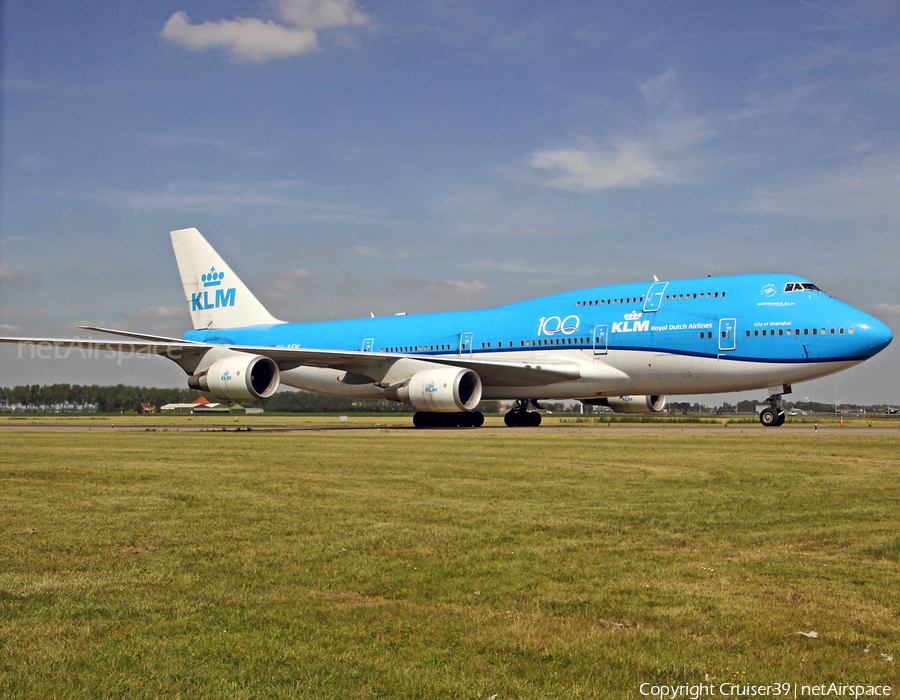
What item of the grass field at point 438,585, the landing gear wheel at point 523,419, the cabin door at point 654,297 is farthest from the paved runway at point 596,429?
the grass field at point 438,585

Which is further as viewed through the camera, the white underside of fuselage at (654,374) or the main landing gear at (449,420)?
the main landing gear at (449,420)

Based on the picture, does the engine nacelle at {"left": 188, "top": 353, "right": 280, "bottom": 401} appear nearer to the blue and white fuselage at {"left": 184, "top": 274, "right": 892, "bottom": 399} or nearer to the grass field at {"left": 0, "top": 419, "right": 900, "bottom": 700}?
the blue and white fuselage at {"left": 184, "top": 274, "right": 892, "bottom": 399}

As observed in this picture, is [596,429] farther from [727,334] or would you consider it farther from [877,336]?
[877,336]

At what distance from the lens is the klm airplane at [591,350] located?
26906mm

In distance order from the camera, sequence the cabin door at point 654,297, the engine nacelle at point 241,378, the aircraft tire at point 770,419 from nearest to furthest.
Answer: the engine nacelle at point 241,378 → the cabin door at point 654,297 → the aircraft tire at point 770,419

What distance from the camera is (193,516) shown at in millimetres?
8727

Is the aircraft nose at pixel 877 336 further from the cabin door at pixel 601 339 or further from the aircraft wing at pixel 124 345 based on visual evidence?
the aircraft wing at pixel 124 345

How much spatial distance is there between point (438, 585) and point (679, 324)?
79.8 feet

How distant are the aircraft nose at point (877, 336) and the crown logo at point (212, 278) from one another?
30.2 metres

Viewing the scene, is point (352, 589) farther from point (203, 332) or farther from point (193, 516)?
point (203, 332)

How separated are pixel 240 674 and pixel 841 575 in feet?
14.9

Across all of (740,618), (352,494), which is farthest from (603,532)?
(352,494)

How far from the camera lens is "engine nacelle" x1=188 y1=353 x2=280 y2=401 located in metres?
28.7

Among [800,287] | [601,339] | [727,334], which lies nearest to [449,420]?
[601,339]
